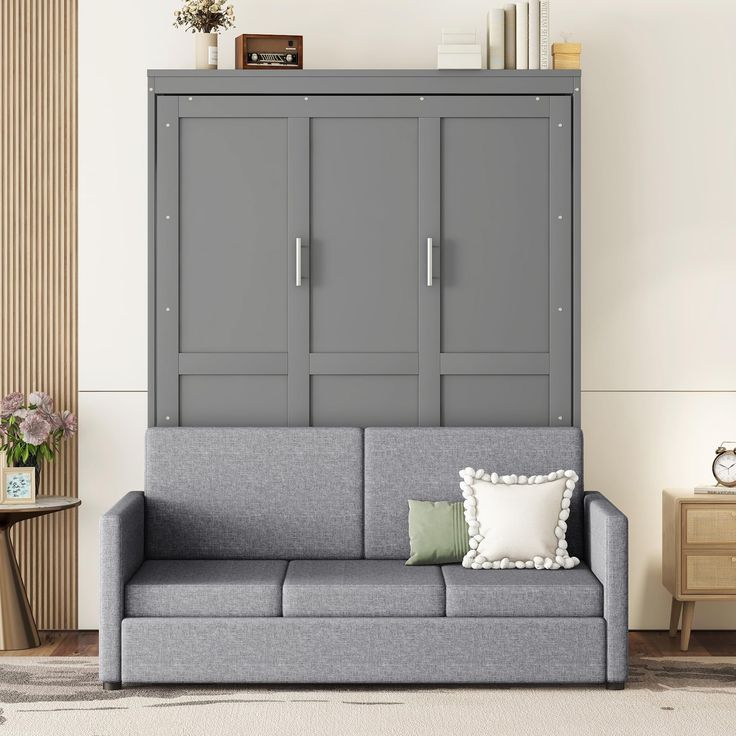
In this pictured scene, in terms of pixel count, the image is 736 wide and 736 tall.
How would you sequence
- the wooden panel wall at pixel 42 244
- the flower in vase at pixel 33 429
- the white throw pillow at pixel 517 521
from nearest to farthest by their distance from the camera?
the white throw pillow at pixel 517 521, the flower in vase at pixel 33 429, the wooden panel wall at pixel 42 244

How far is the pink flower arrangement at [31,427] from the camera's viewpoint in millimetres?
3912

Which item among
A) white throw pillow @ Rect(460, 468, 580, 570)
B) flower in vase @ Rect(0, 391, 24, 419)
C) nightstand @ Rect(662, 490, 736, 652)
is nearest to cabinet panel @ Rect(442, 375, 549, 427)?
white throw pillow @ Rect(460, 468, 580, 570)

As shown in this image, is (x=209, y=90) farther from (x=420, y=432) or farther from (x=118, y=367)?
(x=420, y=432)

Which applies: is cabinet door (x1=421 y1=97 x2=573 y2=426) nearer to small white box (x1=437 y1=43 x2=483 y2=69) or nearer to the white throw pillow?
small white box (x1=437 y1=43 x2=483 y2=69)

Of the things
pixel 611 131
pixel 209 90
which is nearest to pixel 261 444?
pixel 209 90

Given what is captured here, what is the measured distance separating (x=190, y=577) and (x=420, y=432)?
1.08 m

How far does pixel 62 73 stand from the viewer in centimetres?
418

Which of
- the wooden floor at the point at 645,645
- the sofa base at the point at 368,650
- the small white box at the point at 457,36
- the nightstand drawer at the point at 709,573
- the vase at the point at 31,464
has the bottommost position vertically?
the wooden floor at the point at 645,645

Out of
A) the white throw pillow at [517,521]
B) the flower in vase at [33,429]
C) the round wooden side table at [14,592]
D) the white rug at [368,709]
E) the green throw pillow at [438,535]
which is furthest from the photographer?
the flower in vase at [33,429]

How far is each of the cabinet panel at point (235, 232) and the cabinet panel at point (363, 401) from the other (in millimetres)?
280

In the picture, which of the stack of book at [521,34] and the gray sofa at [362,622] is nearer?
the gray sofa at [362,622]

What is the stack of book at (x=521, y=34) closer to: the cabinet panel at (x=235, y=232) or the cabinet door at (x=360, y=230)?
the cabinet door at (x=360, y=230)

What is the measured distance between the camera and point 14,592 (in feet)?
12.6

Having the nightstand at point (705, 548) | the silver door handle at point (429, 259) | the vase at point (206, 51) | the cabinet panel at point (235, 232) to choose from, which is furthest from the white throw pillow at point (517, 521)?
the vase at point (206, 51)
